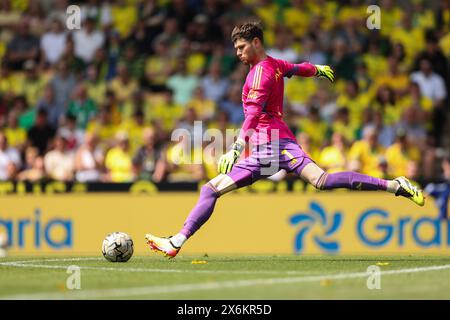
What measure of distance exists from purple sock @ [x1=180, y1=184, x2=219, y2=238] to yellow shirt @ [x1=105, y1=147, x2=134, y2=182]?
5935 mm

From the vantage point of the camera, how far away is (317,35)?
61.0ft

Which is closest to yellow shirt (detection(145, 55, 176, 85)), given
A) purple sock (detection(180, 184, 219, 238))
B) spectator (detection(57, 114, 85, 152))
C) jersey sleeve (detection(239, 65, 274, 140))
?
spectator (detection(57, 114, 85, 152))

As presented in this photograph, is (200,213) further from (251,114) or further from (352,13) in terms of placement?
(352,13)

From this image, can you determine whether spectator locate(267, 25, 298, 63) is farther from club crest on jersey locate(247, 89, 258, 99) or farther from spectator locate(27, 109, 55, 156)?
club crest on jersey locate(247, 89, 258, 99)

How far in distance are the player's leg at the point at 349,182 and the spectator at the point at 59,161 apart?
679cm

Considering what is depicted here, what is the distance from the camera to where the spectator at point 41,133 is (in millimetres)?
17516

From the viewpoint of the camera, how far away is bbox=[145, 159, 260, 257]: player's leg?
1034 cm

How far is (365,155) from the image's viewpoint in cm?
1598

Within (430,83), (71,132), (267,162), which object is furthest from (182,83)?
(267,162)

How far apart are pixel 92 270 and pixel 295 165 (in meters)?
2.29

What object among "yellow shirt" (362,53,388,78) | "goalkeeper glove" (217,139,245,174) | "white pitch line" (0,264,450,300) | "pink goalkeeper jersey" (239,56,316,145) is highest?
"yellow shirt" (362,53,388,78)

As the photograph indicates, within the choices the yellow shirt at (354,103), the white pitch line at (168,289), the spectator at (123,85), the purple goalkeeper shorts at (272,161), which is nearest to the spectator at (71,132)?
the spectator at (123,85)
